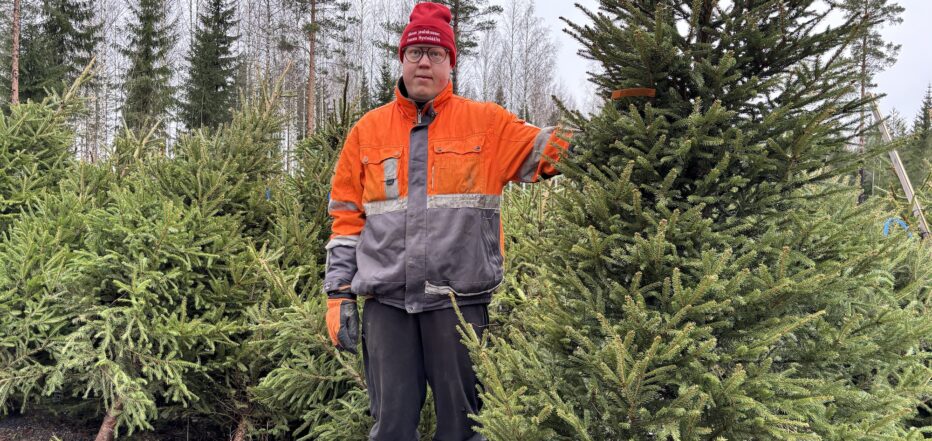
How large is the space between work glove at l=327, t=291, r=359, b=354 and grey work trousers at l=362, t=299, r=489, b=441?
164mm

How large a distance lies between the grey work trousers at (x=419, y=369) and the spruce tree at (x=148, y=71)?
82.2 ft

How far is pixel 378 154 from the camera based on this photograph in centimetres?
277

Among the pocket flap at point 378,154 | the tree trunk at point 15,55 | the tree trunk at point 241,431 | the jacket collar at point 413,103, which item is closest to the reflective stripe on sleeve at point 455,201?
the pocket flap at point 378,154

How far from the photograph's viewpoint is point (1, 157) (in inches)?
202

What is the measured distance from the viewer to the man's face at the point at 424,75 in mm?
2686

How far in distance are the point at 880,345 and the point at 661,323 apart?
0.87m

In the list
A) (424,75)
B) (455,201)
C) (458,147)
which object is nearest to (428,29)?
(424,75)

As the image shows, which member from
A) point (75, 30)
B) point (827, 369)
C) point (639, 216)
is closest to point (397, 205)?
point (639, 216)

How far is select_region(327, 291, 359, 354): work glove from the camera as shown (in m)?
2.84

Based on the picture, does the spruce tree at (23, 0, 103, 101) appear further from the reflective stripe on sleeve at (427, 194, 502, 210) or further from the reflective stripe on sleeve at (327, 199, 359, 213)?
the reflective stripe on sleeve at (427, 194, 502, 210)

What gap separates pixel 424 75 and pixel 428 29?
22cm

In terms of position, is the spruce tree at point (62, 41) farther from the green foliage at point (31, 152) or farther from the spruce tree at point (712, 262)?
the spruce tree at point (712, 262)

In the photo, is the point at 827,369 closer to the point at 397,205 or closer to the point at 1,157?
the point at 397,205

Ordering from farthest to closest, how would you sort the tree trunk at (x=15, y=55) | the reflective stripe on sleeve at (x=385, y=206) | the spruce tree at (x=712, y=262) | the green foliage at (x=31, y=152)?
the tree trunk at (x=15, y=55) < the green foliage at (x=31, y=152) < the reflective stripe on sleeve at (x=385, y=206) < the spruce tree at (x=712, y=262)
